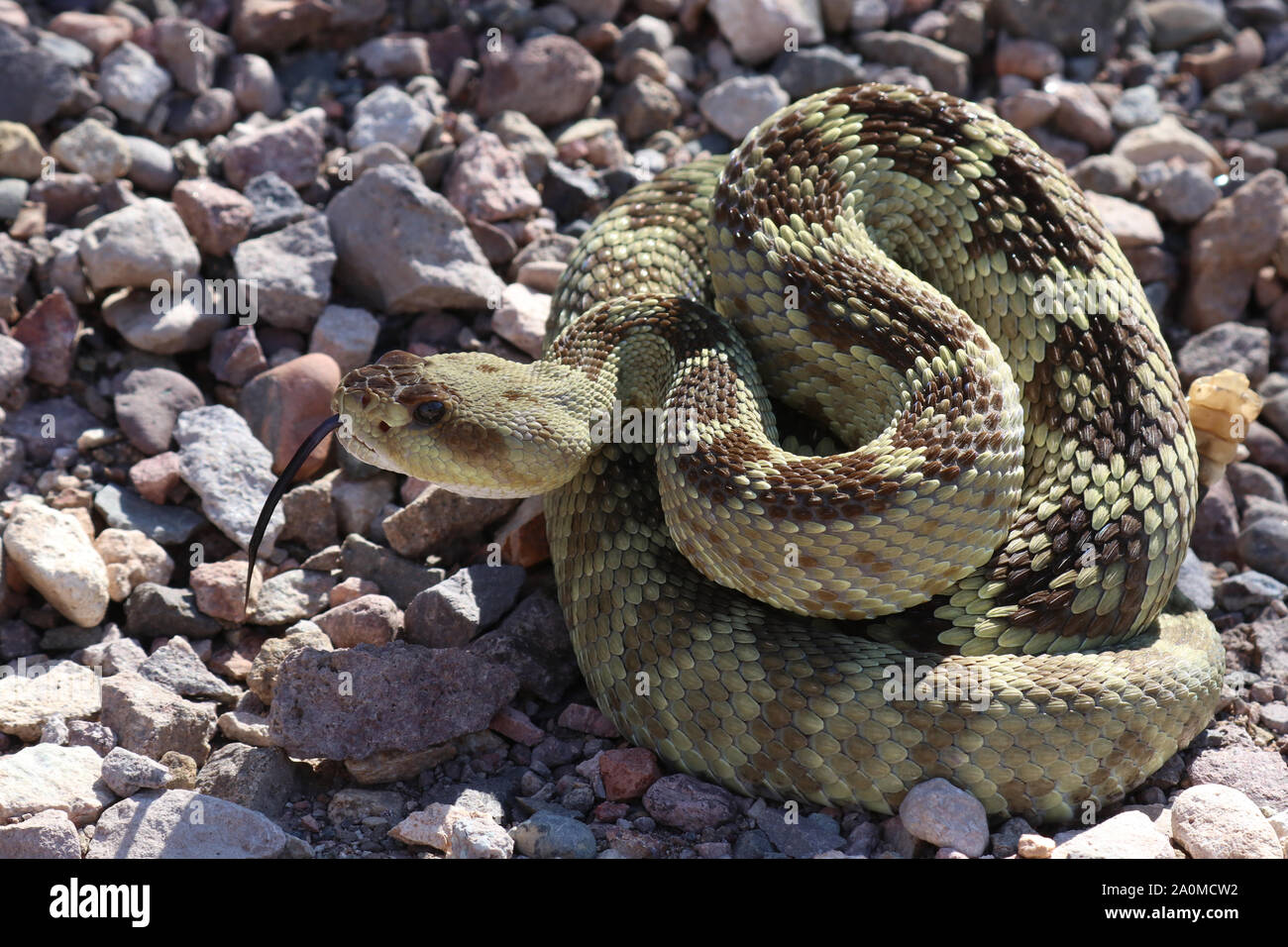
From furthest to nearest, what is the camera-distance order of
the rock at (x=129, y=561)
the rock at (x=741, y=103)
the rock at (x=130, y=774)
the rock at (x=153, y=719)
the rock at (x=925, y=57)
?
1. the rock at (x=925, y=57)
2. the rock at (x=741, y=103)
3. the rock at (x=129, y=561)
4. the rock at (x=153, y=719)
5. the rock at (x=130, y=774)

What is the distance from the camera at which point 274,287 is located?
266 inches

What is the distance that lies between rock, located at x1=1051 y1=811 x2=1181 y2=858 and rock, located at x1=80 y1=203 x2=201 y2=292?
17.2ft

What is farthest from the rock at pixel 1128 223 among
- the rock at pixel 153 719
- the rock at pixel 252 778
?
the rock at pixel 153 719

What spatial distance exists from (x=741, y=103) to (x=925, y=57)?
1369mm

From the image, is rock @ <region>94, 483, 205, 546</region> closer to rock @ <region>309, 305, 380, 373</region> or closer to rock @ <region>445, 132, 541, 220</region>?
rock @ <region>309, 305, 380, 373</region>

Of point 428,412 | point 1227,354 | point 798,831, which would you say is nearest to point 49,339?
point 428,412

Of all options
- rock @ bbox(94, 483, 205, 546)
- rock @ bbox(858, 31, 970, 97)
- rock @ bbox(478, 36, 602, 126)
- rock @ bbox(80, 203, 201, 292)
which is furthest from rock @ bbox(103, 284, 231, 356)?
rock @ bbox(858, 31, 970, 97)

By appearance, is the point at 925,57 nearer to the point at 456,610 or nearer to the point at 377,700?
the point at 456,610

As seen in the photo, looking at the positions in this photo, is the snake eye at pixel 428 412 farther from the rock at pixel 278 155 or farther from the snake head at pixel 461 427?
the rock at pixel 278 155

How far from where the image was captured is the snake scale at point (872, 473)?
4742 millimetres

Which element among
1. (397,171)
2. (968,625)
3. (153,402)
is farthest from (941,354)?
(153,402)

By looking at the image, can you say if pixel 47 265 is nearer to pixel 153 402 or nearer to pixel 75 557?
pixel 153 402

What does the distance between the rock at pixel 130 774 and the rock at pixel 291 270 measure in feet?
9.52

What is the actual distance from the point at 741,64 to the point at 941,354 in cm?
428
